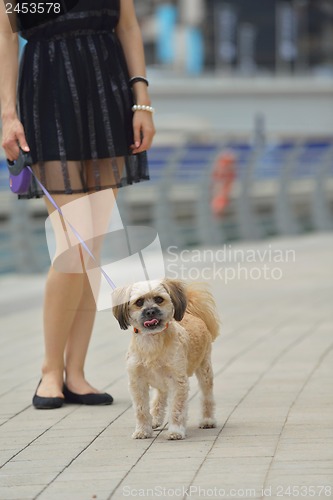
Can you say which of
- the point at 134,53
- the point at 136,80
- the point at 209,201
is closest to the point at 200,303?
the point at 136,80

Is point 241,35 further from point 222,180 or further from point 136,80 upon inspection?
point 136,80

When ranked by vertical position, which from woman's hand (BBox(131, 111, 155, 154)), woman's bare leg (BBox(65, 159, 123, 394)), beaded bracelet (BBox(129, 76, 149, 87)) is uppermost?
beaded bracelet (BBox(129, 76, 149, 87))

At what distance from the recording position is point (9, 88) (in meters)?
4.77

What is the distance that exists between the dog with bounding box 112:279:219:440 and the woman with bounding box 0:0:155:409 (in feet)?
2.28

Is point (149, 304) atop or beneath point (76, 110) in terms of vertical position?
beneath

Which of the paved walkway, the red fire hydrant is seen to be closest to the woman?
the paved walkway

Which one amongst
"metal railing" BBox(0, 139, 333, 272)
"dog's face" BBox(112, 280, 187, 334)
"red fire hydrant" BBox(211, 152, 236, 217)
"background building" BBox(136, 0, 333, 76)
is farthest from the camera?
"background building" BBox(136, 0, 333, 76)

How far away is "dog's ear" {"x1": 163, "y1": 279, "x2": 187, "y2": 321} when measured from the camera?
388 centimetres

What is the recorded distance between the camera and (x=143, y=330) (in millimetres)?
3910

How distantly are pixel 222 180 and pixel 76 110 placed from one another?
1195cm

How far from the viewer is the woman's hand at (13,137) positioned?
4656mm

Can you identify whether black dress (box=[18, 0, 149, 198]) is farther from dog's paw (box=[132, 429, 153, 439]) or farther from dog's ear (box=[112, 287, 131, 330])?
dog's paw (box=[132, 429, 153, 439])

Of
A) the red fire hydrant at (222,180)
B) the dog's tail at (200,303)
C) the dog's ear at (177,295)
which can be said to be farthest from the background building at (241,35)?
the dog's ear at (177,295)

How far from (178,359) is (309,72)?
52271mm
